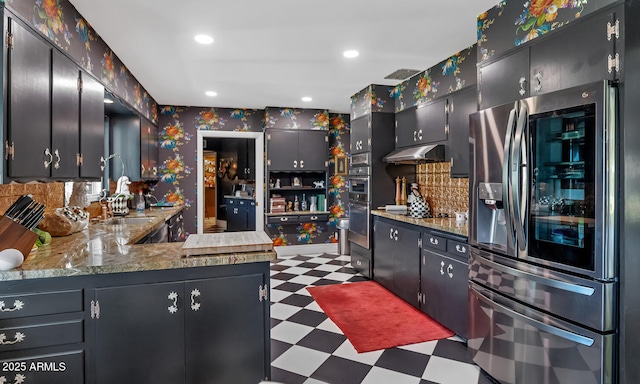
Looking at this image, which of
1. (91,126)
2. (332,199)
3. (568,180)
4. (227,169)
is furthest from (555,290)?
(227,169)

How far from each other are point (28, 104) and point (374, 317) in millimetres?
3000

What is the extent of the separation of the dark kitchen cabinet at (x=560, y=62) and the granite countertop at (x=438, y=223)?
3.14 feet

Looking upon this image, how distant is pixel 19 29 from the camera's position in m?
1.79

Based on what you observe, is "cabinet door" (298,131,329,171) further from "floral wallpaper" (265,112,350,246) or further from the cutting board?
the cutting board

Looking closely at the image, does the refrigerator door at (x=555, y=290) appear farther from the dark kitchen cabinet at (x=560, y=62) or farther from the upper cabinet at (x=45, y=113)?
the upper cabinet at (x=45, y=113)

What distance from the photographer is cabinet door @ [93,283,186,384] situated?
1.72 metres

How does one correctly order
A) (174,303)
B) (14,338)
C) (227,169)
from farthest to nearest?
(227,169) → (174,303) → (14,338)

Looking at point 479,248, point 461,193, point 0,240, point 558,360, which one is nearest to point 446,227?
point 479,248

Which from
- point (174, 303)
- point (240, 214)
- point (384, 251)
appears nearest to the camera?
point (174, 303)

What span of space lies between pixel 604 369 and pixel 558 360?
0.19 metres

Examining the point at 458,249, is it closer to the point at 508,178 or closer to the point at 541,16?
the point at 508,178

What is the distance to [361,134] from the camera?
4.73 metres

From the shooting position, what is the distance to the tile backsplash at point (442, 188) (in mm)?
3672

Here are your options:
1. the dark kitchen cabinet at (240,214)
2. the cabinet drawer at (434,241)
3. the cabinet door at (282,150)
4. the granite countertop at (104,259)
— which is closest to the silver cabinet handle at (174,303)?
the granite countertop at (104,259)
